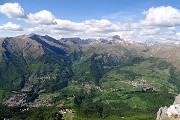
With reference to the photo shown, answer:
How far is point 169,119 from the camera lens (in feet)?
640

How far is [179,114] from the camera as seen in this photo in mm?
190500

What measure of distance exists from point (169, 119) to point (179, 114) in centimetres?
800
